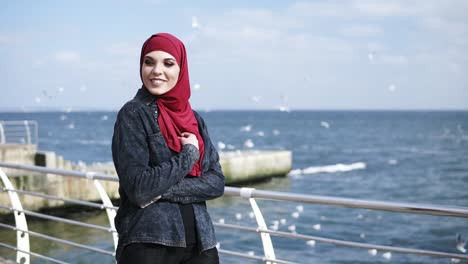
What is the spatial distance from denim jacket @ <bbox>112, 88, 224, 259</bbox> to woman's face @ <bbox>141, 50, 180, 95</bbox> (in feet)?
0.19

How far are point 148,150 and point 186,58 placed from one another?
1.23ft

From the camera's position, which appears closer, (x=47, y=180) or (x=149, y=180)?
(x=149, y=180)

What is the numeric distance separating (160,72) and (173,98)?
0.11 metres

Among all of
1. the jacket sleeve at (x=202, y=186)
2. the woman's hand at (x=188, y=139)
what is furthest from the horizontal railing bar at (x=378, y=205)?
the woman's hand at (x=188, y=139)

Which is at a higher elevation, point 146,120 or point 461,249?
point 146,120

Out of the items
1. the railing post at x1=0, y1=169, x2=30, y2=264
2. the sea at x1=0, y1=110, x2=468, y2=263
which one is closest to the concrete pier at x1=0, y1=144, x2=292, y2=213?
the sea at x1=0, y1=110, x2=468, y2=263

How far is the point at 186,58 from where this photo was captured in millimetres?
2180

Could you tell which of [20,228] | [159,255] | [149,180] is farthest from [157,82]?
[20,228]

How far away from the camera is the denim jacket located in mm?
2045

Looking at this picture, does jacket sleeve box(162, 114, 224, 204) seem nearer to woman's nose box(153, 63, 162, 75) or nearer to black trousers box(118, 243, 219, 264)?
black trousers box(118, 243, 219, 264)

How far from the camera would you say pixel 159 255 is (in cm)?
212

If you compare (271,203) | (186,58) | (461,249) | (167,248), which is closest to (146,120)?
(186,58)

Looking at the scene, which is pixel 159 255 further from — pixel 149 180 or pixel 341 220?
pixel 341 220

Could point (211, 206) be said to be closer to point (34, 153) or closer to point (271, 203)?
point (271, 203)
